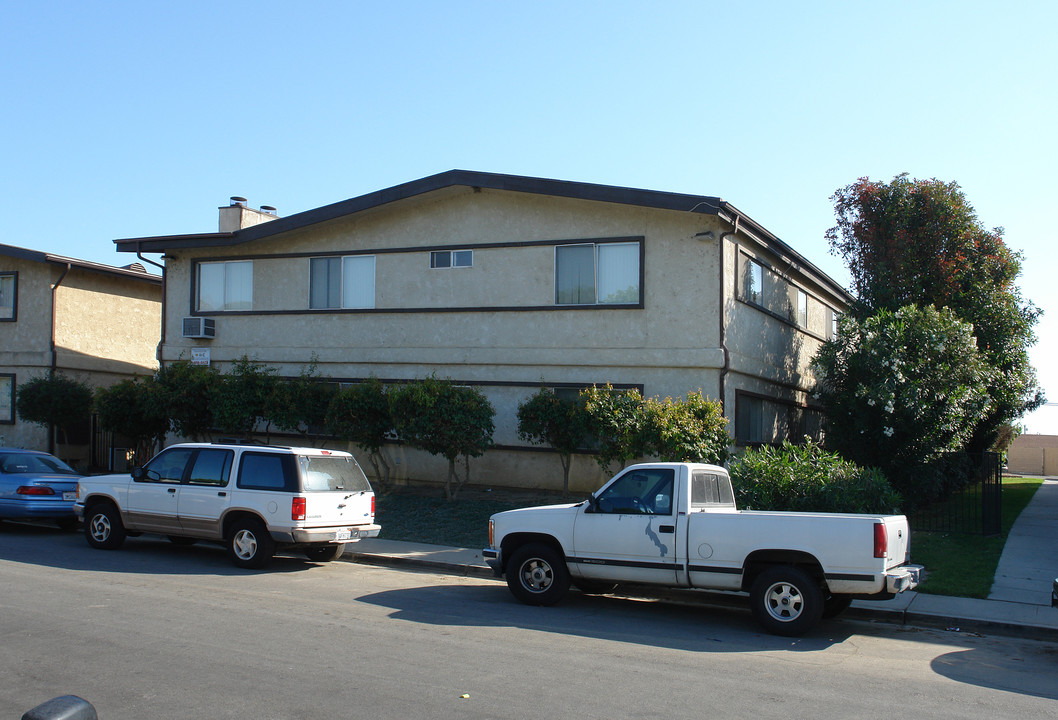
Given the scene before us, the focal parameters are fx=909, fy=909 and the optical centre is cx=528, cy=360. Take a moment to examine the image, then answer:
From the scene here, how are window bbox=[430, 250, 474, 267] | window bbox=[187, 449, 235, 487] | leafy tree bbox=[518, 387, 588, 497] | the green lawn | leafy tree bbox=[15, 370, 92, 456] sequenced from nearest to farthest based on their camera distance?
the green lawn → window bbox=[187, 449, 235, 487] → leafy tree bbox=[518, 387, 588, 497] → window bbox=[430, 250, 474, 267] → leafy tree bbox=[15, 370, 92, 456]

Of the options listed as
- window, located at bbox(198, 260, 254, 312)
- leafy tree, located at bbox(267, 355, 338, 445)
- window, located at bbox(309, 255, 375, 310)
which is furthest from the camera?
window, located at bbox(198, 260, 254, 312)

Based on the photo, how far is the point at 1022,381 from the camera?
21453 mm

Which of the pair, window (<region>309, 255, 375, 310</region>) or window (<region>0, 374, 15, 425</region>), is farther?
window (<region>0, 374, 15, 425</region>)

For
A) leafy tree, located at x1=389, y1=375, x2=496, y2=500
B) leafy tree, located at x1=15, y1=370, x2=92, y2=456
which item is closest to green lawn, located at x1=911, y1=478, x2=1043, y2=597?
leafy tree, located at x1=389, y1=375, x2=496, y2=500

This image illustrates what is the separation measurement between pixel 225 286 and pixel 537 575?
14.9 metres

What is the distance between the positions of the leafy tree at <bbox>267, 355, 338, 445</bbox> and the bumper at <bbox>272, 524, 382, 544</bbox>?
5.97 m

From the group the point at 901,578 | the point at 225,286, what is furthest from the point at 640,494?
the point at 225,286

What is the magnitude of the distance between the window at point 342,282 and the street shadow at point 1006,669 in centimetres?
1504

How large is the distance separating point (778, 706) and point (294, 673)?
3625 mm

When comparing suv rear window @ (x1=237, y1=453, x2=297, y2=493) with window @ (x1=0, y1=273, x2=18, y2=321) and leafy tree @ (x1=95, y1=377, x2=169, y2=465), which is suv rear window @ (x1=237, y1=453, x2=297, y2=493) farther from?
window @ (x1=0, y1=273, x2=18, y2=321)

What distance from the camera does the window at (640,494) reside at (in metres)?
9.88

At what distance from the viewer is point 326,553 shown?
1359 cm

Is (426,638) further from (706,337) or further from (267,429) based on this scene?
(267,429)

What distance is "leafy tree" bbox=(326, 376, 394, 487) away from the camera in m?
17.9
